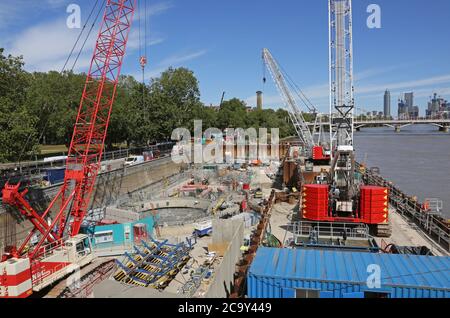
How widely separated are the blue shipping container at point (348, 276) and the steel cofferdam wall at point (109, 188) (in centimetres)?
1480

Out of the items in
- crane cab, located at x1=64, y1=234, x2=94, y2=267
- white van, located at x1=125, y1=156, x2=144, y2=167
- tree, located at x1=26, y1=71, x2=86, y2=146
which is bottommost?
crane cab, located at x1=64, y1=234, x2=94, y2=267

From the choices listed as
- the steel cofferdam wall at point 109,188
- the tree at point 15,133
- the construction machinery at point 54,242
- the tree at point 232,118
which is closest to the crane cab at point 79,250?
the construction machinery at point 54,242

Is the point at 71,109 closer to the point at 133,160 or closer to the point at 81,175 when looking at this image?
the point at 133,160

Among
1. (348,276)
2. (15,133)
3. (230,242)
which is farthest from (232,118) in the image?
(348,276)

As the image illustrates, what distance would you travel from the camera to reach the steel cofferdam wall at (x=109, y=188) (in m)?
17.9

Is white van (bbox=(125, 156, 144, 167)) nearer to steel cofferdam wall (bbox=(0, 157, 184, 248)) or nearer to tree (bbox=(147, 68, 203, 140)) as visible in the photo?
steel cofferdam wall (bbox=(0, 157, 184, 248))

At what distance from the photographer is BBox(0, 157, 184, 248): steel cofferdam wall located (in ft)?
58.9

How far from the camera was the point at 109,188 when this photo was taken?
2845 centimetres

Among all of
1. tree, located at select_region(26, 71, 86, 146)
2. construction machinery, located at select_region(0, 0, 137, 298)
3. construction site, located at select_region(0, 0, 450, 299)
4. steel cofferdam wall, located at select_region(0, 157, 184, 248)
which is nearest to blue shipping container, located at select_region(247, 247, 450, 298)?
construction site, located at select_region(0, 0, 450, 299)

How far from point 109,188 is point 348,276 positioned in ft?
78.2

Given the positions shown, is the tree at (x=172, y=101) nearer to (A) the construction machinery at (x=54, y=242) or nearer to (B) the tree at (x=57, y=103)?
(B) the tree at (x=57, y=103)

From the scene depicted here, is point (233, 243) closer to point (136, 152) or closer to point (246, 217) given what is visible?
point (246, 217)

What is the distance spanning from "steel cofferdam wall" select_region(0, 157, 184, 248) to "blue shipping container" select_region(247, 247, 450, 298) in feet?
48.5

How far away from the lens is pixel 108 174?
92.9 feet
